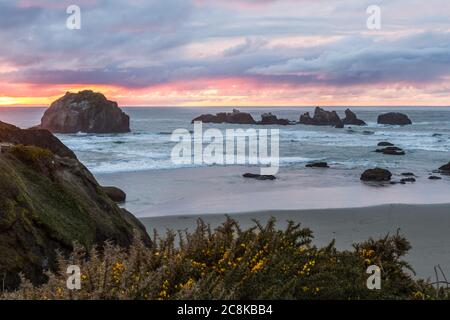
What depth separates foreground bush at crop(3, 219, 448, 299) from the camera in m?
3.47

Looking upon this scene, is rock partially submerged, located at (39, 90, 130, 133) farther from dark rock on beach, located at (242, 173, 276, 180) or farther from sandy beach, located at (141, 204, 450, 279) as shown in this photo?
sandy beach, located at (141, 204, 450, 279)

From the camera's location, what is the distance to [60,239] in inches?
265

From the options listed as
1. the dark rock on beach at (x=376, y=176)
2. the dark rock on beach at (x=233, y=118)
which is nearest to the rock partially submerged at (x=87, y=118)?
the dark rock on beach at (x=233, y=118)

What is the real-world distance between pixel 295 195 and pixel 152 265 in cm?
1908

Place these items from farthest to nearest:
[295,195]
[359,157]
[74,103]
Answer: [74,103] → [359,157] → [295,195]

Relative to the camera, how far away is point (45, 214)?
6.88 m

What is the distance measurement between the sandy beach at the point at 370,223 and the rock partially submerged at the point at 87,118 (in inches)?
2643

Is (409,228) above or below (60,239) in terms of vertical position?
below

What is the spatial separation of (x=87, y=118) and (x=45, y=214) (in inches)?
3082

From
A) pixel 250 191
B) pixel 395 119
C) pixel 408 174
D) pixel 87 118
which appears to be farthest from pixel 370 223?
pixel 395 119

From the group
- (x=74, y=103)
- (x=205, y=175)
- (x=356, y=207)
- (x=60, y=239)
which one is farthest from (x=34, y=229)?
(x=74, y=103)

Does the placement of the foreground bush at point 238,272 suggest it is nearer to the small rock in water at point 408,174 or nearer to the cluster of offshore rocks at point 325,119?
the small rock in water at point 408,174

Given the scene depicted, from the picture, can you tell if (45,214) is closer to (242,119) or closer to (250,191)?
(250,191)
